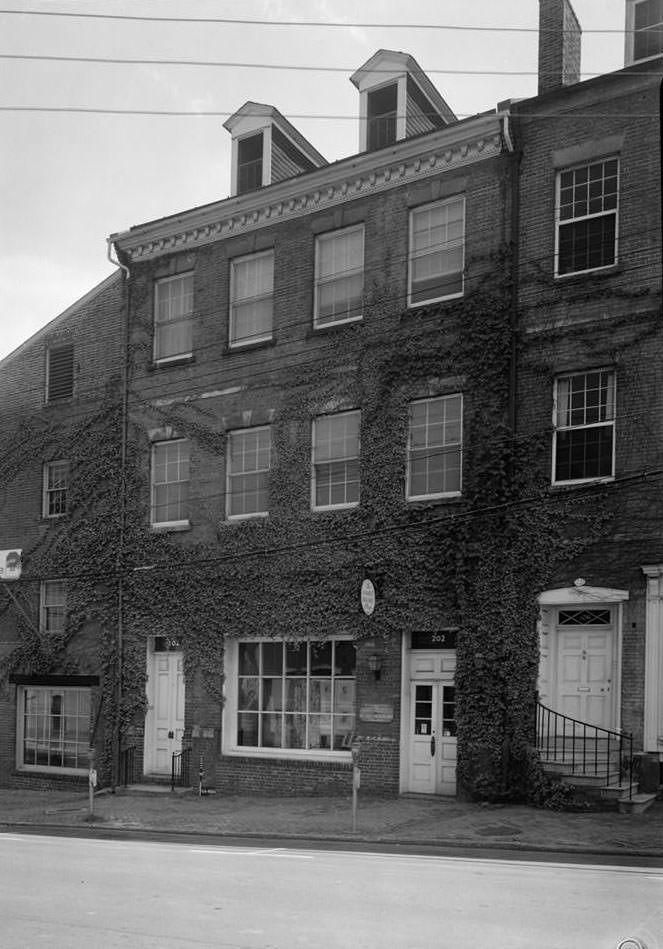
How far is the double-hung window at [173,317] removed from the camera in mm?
25234

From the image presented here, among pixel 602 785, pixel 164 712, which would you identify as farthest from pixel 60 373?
pixel 602 785

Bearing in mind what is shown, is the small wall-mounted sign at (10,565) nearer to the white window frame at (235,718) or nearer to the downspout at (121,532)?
the downspout at (121,532)

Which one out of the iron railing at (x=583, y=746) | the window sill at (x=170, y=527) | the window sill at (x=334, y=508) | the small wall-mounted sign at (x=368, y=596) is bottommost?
the iron railing at (x=583, y=746)

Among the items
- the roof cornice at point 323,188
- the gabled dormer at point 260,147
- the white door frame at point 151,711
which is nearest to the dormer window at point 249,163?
the gabled dormer at point 260,147

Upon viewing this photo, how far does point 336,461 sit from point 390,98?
24.9 feet

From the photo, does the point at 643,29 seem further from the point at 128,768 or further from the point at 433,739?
the point at 128,768

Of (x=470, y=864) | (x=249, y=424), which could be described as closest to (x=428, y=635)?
(x=249, y=424)

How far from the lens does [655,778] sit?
17.2 metres

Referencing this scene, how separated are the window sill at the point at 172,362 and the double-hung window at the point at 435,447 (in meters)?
6.14

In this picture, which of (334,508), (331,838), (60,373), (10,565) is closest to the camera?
(331,838)

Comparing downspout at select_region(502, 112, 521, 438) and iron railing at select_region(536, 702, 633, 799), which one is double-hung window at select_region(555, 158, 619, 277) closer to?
downspout at select_region(502, 112, 521, 438)

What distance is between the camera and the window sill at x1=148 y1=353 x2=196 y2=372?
24812 millimetres

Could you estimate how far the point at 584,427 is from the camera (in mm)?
18750

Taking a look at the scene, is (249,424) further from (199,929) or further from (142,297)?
(199,929)
